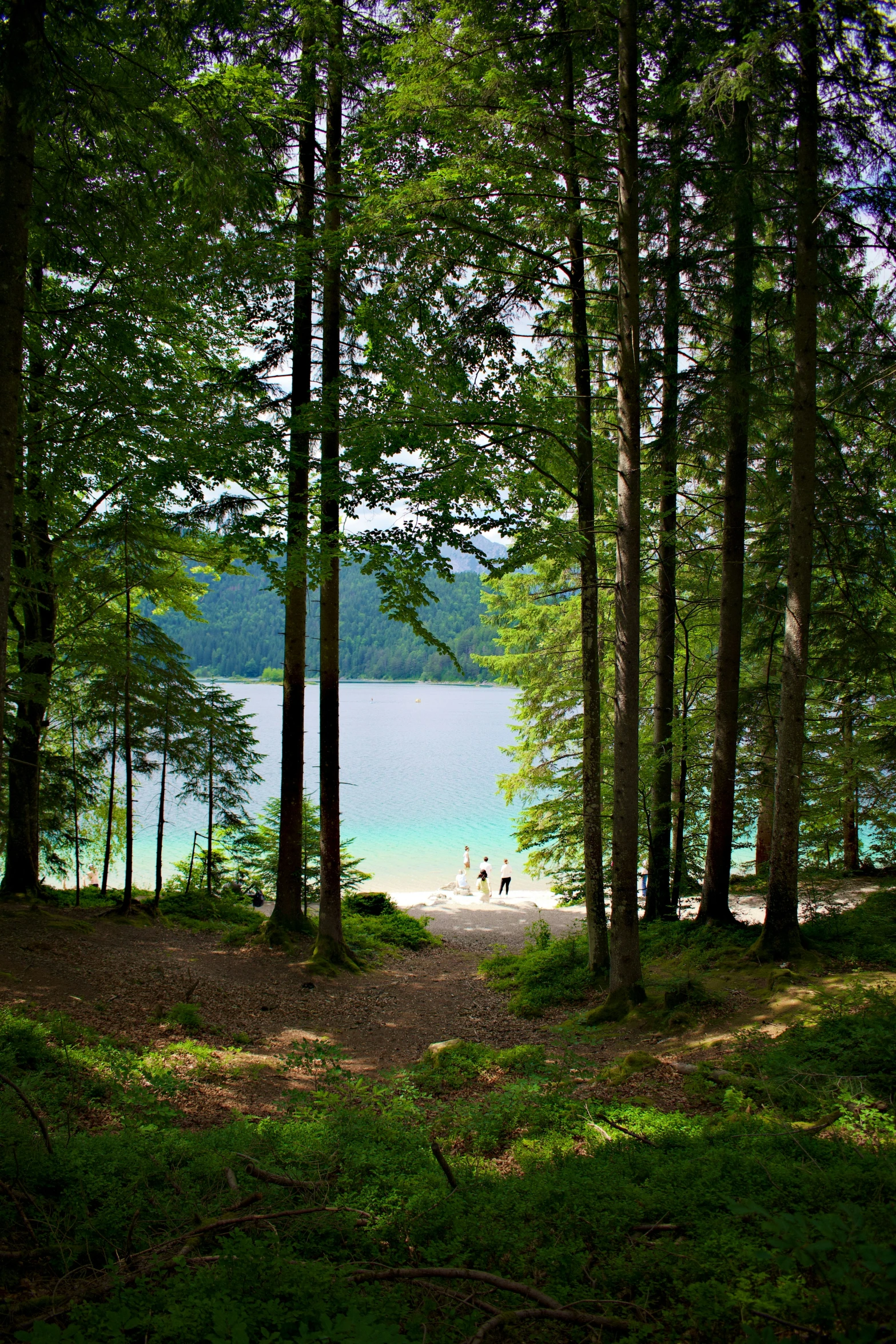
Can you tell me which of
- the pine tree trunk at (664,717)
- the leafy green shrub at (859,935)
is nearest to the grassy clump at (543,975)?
the pine tree trunk at (664,717)

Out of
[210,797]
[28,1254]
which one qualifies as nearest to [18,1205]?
[28,1254]

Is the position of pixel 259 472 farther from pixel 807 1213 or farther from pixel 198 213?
pixel 807 1213

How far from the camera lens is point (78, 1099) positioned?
4434 mm

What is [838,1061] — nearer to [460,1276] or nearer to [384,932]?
[460,1276]

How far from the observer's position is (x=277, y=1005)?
27.5ft

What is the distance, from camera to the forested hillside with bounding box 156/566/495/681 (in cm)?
10075

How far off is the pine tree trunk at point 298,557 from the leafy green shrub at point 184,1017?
12.0 ft

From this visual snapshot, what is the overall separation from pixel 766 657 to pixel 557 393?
315 inches

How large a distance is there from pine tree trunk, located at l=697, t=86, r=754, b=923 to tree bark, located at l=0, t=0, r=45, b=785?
7312mm

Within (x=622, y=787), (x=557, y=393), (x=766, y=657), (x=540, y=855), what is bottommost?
(x=540, y=855)

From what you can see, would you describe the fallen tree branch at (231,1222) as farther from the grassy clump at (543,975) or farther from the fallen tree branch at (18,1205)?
the grassy clump at (543,975)

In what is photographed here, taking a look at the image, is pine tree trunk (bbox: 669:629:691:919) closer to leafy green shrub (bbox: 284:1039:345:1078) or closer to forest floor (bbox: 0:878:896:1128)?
forest floor (bbox: 0:878:896:1128)

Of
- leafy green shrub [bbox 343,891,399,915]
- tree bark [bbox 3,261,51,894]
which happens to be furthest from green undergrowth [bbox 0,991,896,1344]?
leafy green shrub [bbox 343,891,399,915]

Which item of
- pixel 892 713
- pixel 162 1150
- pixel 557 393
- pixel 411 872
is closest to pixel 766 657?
pixel 892 713
